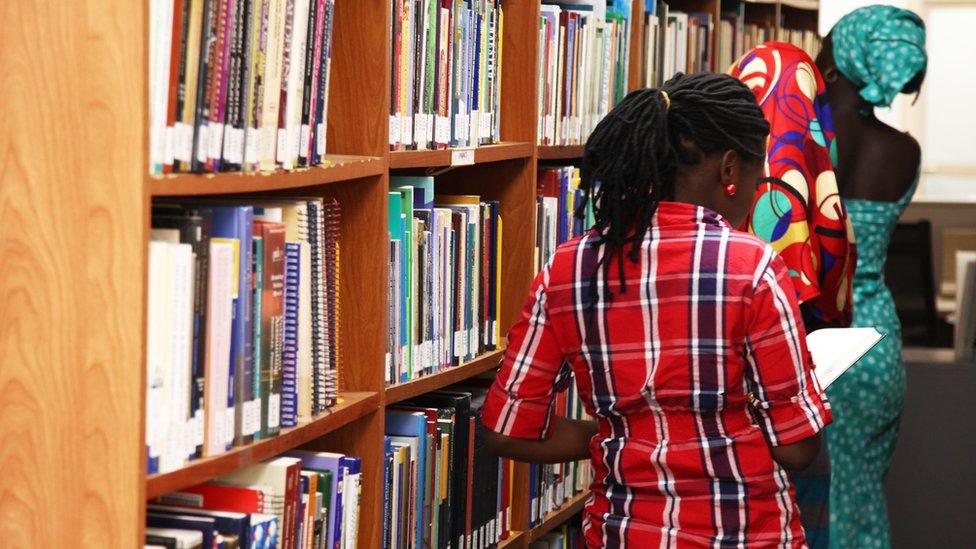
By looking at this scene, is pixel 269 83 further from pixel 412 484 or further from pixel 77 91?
pixel 412 484

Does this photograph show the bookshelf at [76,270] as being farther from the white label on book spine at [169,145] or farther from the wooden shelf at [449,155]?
the wooden shelf at [449,155]

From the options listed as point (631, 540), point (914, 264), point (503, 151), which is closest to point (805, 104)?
point (503, 151)

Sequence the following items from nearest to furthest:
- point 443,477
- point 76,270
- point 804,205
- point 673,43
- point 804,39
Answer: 1. point 76,270
2. point 443,477
3. point 804,205
4. point 673,43
5. point 804,39

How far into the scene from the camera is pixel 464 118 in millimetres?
2488

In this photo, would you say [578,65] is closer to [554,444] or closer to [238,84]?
[554,444]

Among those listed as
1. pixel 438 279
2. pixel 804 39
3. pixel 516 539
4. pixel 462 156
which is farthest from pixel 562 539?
pixel 804 39

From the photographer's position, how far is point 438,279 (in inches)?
93.7

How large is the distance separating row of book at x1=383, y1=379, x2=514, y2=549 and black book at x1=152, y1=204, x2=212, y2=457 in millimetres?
670

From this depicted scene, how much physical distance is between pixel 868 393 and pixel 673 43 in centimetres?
118

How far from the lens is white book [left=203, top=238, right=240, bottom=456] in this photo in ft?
5.09

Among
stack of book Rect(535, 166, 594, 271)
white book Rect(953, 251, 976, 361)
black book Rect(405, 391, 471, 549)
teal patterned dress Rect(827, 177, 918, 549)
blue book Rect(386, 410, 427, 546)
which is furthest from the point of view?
white book Rect(953, 251, 976, 361)

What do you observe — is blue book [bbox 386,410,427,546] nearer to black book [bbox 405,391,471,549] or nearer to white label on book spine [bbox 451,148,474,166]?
black book [bbox 405,391,471,549]

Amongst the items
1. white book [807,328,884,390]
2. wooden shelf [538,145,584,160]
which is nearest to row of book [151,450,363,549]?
white book [807,328,884,390]

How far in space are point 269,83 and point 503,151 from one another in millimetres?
965
